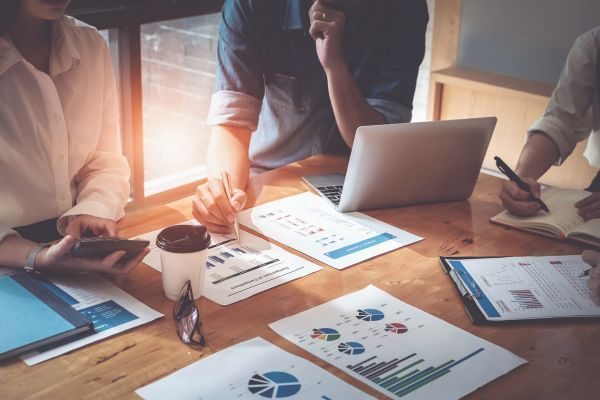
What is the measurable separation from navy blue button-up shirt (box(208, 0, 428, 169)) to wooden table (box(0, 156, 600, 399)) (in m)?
0.47

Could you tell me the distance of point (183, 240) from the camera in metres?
1.33

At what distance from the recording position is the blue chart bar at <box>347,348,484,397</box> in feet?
3.79

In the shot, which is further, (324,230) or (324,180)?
(324,180)

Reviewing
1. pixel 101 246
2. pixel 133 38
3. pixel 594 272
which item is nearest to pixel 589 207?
pixel 594 272

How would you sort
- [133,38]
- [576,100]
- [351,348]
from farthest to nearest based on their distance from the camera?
[133,38], [576,100], [351,348]

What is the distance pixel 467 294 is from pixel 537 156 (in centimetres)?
90

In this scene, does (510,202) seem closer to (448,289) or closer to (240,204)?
(448,289)

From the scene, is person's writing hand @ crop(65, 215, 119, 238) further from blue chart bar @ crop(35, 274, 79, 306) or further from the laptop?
the laptop

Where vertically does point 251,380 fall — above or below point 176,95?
above

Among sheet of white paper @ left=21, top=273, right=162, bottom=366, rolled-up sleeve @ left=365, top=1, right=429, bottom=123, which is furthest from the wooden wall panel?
sheet of white paper @ left=21, top=273, right=162, bottom=366

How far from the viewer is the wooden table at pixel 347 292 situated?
1147mm

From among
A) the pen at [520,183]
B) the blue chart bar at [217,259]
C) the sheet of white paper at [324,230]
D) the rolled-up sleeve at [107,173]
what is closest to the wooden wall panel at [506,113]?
the pen at [520,183]

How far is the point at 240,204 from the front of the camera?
5.65 feet

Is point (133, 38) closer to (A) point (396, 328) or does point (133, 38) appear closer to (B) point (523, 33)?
(B) point (523, 33)
